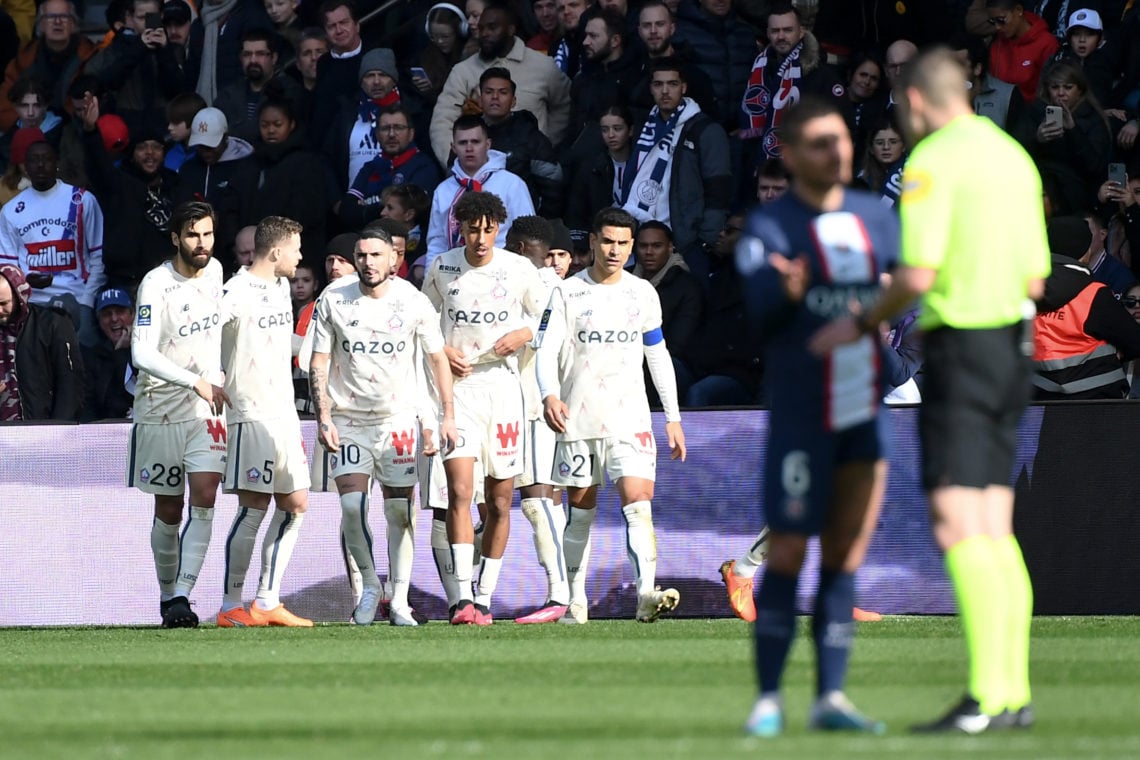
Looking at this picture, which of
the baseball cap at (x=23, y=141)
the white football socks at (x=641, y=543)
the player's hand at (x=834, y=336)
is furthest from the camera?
the baseball cap at (x=23, y=141)

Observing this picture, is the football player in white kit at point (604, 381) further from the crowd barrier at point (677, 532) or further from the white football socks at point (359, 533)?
the white football socks at point (359, 533)

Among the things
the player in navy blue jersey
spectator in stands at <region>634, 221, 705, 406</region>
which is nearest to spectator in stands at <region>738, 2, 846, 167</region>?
spectator in stands at <region>634, 221, 705, 406</region>

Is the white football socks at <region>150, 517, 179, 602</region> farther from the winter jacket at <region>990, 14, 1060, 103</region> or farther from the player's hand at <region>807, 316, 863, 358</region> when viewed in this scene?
the player's hand at <region>807, 316, 863, 358</region>

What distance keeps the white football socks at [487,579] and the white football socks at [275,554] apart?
1278 mm

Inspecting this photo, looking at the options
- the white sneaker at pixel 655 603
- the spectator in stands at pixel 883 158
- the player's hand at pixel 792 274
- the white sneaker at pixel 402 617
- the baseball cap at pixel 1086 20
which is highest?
the baseball cap at pixel 1086 20

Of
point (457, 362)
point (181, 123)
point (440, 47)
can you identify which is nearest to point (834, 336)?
point (457, 362)

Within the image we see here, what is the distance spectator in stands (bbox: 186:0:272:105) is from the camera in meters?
18.7

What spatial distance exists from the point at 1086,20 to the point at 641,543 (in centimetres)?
604

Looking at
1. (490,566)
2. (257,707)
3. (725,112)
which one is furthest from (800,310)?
(725,112)

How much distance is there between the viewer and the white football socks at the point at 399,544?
42.5ft

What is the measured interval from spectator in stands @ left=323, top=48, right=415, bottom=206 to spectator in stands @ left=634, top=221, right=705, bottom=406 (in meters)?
2.86

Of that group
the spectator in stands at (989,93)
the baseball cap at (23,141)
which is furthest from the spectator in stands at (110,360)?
Answer: the spectator in stands at (989,93)

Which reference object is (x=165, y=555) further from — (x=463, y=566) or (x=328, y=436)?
(x=463, y=566)

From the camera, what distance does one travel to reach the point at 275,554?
12.9m
